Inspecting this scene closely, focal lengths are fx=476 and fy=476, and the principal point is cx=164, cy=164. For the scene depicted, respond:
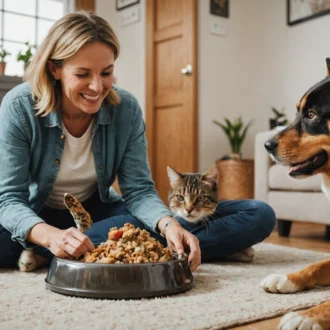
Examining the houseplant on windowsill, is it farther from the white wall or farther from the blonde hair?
the blonde hair

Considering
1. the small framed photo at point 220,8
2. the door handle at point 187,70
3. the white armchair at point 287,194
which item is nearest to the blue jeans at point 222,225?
the white armchair at point 287,194

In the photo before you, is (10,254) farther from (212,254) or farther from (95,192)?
(212,254)

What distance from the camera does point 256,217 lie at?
1807 millimetres

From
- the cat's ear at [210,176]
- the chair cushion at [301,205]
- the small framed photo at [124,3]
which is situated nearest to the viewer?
the cat's ear at [210,176]

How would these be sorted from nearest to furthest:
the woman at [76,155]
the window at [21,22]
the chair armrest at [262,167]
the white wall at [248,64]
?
the woman at [76,155] < the chair armrest at [262,167] < the white wall at [248,64] < the window at [21,22]

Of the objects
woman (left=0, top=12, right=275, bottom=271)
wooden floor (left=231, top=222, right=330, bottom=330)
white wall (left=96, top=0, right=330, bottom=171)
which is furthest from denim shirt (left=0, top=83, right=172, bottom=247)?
white wall (left=96, top=0, right=330, bottom=171)

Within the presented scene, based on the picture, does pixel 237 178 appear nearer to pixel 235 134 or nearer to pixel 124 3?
pixel 235 134

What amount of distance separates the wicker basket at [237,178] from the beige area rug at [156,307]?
2471 millimetres

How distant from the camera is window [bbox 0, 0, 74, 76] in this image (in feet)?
14.5

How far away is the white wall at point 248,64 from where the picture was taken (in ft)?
13.9

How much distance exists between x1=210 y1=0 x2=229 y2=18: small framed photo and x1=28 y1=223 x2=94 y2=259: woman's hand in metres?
3.36

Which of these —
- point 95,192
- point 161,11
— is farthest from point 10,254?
point 161,11

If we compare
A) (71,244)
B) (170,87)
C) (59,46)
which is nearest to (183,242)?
(71,244)

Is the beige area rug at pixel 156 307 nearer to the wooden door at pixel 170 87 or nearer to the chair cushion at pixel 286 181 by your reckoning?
the chair cushion at pixel 286 181
